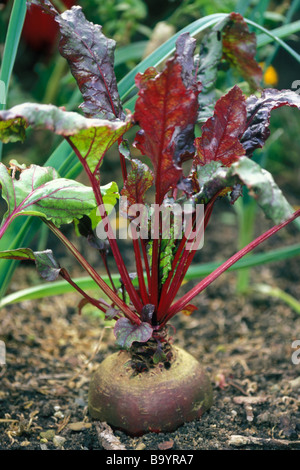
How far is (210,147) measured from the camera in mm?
923

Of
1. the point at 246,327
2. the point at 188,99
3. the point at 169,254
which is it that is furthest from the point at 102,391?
the point at 246,327

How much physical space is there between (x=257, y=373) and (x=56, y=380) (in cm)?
52

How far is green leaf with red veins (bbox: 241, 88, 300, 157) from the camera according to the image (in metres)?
0.93

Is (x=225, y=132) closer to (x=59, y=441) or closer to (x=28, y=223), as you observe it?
(x=28, y=223)

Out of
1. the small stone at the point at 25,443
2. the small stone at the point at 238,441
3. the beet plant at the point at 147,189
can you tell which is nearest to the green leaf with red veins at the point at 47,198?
the beet plant at the point at 147,189

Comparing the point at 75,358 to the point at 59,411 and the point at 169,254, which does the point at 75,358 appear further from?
the point at 169,254

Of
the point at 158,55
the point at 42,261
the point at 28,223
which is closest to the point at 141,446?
the point at 42,261

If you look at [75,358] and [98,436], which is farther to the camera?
[75,358]

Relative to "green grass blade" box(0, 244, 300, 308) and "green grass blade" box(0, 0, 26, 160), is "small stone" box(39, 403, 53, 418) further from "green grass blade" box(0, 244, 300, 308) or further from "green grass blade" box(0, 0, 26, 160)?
"green grass blade" box(0, 0, 26, 160)

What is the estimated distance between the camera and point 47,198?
0.90 m

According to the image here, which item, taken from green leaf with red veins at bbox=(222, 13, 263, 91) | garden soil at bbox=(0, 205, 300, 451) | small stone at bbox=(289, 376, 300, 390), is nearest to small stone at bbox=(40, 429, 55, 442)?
garden soil at bbox=(0, 205, 300, 451)

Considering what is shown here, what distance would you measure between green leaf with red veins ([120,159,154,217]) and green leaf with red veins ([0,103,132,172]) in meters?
0.07

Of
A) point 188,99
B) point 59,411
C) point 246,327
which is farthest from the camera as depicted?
point 246,327

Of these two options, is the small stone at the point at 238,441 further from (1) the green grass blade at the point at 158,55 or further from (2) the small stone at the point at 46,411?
(1) the green grass blade at the point at 158,55
